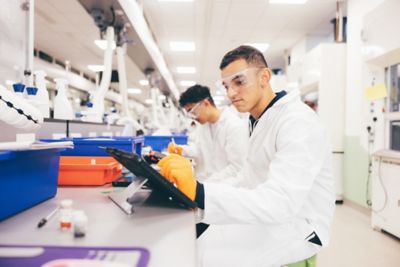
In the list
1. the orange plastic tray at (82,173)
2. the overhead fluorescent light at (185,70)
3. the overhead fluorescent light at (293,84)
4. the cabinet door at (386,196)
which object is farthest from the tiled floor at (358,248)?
the overhead fluorescent light at (185,70)

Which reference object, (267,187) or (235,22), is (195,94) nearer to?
(267,187)

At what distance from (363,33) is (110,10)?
307 centimetres

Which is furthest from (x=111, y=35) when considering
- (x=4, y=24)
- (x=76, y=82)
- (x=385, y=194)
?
(x=76, y=82)

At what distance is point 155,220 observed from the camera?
33.4 inches

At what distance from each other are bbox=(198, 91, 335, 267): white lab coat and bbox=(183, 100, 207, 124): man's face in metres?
1.37

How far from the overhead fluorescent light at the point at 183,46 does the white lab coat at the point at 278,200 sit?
5.76 m

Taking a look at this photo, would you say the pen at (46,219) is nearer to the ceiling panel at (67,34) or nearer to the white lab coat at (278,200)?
the white lab coat at (278,200)

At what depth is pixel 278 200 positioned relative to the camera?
98 cm

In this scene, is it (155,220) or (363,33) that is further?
(363,33)

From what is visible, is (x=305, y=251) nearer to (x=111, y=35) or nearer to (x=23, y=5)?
(x=23, y=5)

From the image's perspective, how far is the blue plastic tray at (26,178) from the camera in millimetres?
816

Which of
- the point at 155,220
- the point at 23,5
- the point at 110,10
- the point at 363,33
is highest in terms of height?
the point at 363,33

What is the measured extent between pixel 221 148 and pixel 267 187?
1.81m

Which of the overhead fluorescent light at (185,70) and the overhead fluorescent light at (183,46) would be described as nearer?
the overhead fluorescent light at (183,46)
